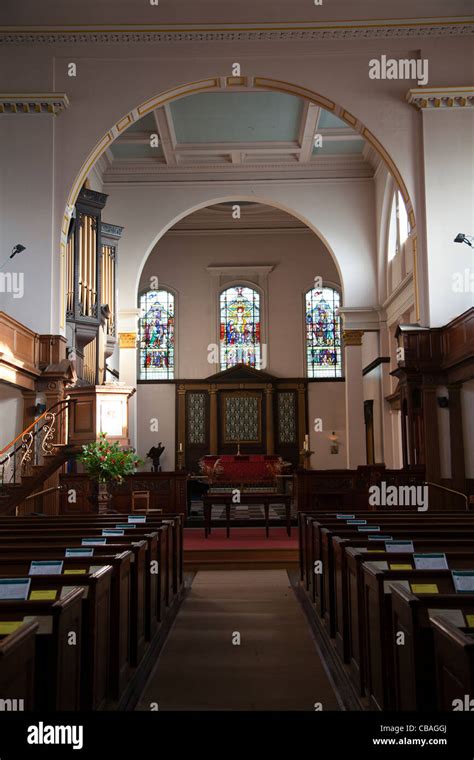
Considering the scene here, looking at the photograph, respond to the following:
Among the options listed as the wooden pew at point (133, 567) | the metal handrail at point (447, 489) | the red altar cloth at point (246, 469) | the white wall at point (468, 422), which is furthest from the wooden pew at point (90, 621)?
the red altar cloth at point (246, 469)

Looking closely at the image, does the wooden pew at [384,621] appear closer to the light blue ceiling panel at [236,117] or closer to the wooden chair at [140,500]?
the wooden chair at [140,500]

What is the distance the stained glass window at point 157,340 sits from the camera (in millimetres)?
22750

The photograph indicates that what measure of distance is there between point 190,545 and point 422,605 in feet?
24.5

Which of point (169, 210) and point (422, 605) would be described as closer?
point (422, 605)

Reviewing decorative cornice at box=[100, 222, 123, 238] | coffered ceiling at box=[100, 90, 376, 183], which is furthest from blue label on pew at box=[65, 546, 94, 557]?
decorative cornice at box=[100, 222, 123, 238]

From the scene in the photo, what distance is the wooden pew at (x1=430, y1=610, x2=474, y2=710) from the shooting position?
2158 millimetres

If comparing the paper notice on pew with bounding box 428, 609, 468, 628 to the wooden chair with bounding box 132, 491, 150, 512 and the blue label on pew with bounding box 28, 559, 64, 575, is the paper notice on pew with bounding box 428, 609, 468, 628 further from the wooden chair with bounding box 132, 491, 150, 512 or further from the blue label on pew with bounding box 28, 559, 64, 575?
the wooden chair with bounding box 132, 491, 150, 512

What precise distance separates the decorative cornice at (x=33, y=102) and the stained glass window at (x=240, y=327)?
11153 millimetres

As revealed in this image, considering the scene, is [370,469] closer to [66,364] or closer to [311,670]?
[66,364]

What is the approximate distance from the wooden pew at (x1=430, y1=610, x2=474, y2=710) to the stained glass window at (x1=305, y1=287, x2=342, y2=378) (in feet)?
65.6

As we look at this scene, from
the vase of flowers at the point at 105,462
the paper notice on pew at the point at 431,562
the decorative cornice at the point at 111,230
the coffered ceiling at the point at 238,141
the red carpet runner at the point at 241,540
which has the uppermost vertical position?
the coffered ceiling at the point at 238,141

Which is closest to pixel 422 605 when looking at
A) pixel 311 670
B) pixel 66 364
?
pixel 311 670

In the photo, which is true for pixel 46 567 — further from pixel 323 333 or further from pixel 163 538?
pixel 323 333

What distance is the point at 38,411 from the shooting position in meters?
11.8
